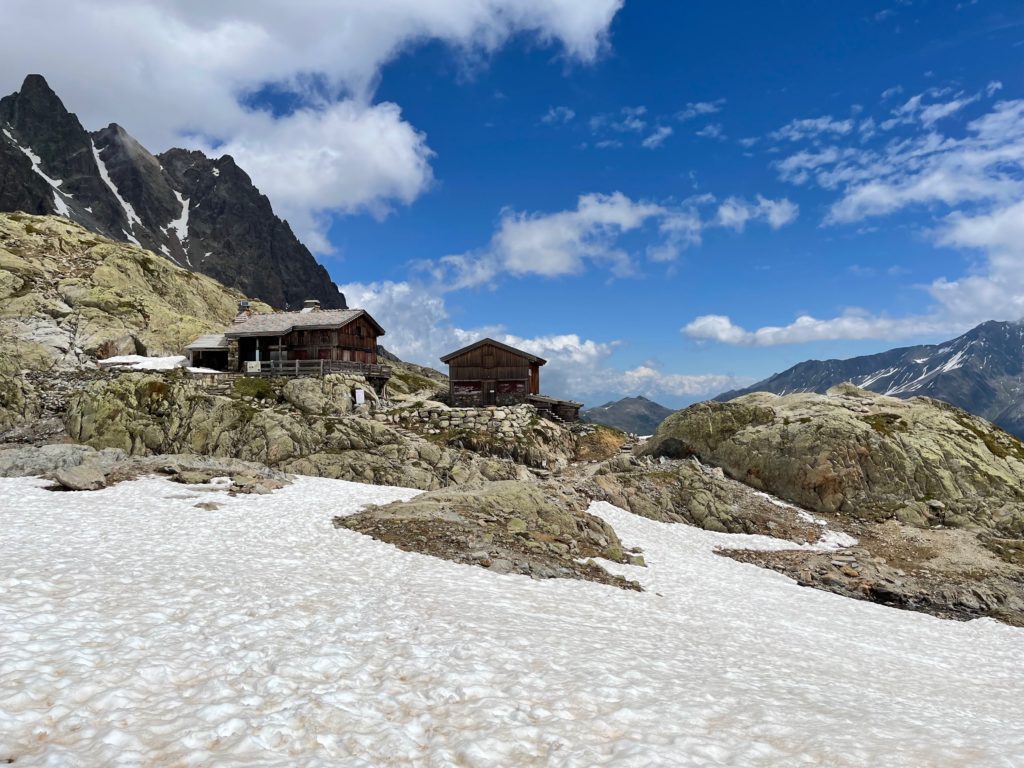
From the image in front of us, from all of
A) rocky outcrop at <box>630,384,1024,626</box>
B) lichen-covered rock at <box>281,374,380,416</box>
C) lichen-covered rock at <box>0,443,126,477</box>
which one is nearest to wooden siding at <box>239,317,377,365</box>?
lichen-covered rock at <box>281,374,380,416</box>

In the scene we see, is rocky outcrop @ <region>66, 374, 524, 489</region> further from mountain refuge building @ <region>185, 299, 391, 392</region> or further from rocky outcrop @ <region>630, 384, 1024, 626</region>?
mountain refuge building @ <region>185, 299, 391, 392</region>

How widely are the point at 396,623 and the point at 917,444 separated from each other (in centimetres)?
5116

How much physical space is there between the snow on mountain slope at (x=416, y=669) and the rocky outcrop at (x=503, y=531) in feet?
4.92

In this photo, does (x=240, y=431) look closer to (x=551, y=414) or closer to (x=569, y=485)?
(x=569, y=485)

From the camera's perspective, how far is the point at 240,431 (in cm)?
4453

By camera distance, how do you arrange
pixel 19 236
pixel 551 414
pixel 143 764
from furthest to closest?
pixel 19 236 < pixel 551 414 < pixel 143 764

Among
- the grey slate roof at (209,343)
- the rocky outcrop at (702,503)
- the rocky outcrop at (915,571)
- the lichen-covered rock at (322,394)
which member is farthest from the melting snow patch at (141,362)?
the rocky outcrop at (915,571)

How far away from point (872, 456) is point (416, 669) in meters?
48.5

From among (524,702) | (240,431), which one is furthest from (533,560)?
(240,431)

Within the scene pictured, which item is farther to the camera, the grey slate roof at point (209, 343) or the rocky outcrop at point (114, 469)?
the grey slate roof at point (209, 343)

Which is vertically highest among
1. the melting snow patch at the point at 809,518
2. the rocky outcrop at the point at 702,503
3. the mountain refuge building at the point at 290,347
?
the mountain refuge building at the point at 290,347

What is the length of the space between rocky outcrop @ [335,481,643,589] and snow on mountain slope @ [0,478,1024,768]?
1.50 metres

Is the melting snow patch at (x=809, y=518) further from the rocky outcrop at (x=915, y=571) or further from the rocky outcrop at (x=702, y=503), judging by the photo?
the rocky outcrop at (x=915, y=571)

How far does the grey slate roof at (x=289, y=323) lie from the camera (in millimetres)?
68062
